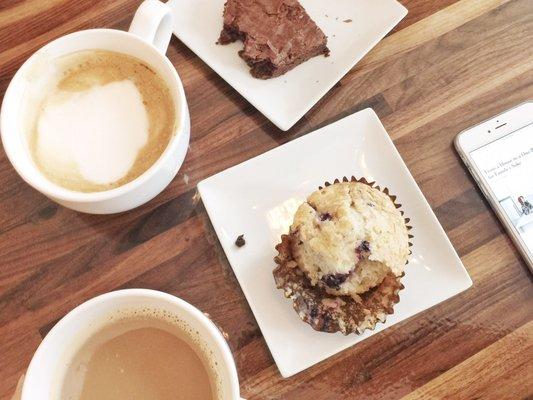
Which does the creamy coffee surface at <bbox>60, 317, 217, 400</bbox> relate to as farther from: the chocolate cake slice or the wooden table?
the chocolate cake slice

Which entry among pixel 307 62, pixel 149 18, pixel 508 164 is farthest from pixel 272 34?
pixel 508 164

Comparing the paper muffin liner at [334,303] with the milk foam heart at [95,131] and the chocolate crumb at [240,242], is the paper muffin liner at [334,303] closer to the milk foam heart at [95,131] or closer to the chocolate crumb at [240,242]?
the chocolate crumb at [240,242]

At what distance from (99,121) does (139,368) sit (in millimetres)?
387

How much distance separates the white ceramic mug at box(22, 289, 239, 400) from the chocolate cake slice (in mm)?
504

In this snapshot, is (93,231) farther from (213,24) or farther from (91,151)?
(213,24)

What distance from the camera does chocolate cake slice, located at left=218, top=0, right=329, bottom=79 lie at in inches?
40.2

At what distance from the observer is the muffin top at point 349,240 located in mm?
874

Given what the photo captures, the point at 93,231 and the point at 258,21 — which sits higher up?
the point at 258,21

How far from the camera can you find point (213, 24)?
108cm

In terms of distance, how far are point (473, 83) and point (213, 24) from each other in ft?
Answer: 1.73

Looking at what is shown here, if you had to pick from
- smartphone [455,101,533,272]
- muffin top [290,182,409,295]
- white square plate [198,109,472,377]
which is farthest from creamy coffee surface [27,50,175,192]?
smartphone [455,101,533,272]

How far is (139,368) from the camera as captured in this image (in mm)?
818

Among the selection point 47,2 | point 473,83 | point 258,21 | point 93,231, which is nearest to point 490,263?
point 473,83

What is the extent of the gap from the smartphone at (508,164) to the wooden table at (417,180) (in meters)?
0.02
